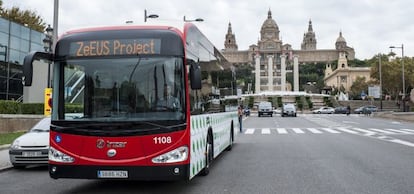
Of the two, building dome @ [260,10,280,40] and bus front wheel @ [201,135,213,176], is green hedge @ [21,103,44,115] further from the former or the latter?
building dome @ [260,10,280,40]

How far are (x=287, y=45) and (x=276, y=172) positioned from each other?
179861 millimetres

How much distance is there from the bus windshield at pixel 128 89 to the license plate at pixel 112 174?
0.81m

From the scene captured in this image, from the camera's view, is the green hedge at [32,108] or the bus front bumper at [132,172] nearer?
the bus front bumper at [132,172]

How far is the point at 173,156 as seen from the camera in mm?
7207

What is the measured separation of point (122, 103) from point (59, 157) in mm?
1346

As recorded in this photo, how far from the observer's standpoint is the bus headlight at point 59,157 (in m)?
7.34

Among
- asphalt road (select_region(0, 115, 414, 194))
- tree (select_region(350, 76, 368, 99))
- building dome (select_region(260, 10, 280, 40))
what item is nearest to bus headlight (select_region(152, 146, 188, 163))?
asphalt road (select_region(0, 115, 414, 194))

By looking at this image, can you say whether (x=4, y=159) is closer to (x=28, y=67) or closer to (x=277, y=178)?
(x=28, y=67)

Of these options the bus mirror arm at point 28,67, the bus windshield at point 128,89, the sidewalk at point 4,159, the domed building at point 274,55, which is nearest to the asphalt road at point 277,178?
the sidewalk at point 4,159

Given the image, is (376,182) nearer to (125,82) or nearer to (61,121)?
(125,82)

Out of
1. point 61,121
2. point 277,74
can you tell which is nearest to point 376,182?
point 61,121

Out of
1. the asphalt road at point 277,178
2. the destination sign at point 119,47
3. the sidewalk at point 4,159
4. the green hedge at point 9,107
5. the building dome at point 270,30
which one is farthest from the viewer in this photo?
the building dome at point 270,30

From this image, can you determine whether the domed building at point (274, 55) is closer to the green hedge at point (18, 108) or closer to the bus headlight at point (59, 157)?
the green hedge at point (18, 108)

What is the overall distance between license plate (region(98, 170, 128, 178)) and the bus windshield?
811 mm
